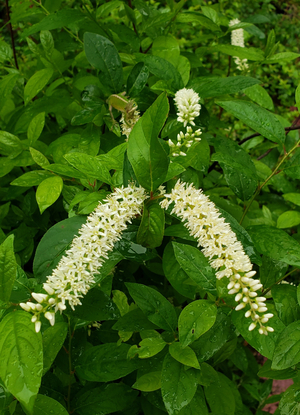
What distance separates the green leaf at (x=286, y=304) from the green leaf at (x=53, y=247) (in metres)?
0.63

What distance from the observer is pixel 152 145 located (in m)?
0.83

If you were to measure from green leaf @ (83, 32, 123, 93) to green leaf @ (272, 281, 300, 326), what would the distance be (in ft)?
2.98

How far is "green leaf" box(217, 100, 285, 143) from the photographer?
1.21 meters

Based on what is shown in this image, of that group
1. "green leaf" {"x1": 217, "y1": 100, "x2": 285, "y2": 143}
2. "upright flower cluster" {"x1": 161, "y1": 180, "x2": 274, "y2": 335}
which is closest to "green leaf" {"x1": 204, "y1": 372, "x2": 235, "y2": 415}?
"upright flower cluster" {"x1": 161, "y1": 180, "x2": 274, "y2": 335}

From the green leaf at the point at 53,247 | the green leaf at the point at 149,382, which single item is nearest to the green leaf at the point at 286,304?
the green leaf at the point at 149,382

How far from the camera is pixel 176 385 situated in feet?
3.07

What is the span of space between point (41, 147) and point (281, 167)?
100cm

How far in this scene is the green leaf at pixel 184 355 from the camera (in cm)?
92

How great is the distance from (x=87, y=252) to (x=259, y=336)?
51cm

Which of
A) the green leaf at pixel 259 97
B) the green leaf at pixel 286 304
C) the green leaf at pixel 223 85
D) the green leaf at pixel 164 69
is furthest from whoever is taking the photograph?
the green leaf at pixel 259 97

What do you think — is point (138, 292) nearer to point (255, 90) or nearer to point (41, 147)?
point (41, 147)

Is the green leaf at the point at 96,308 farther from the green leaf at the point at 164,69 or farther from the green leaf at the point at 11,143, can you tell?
the green leaf at the point at 164,69

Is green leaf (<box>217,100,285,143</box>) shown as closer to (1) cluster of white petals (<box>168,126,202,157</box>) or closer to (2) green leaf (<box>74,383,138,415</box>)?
(1) cluster of white petals (<box>168,126,202,157</box>)

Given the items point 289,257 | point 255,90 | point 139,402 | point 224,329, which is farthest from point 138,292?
point 255,90
